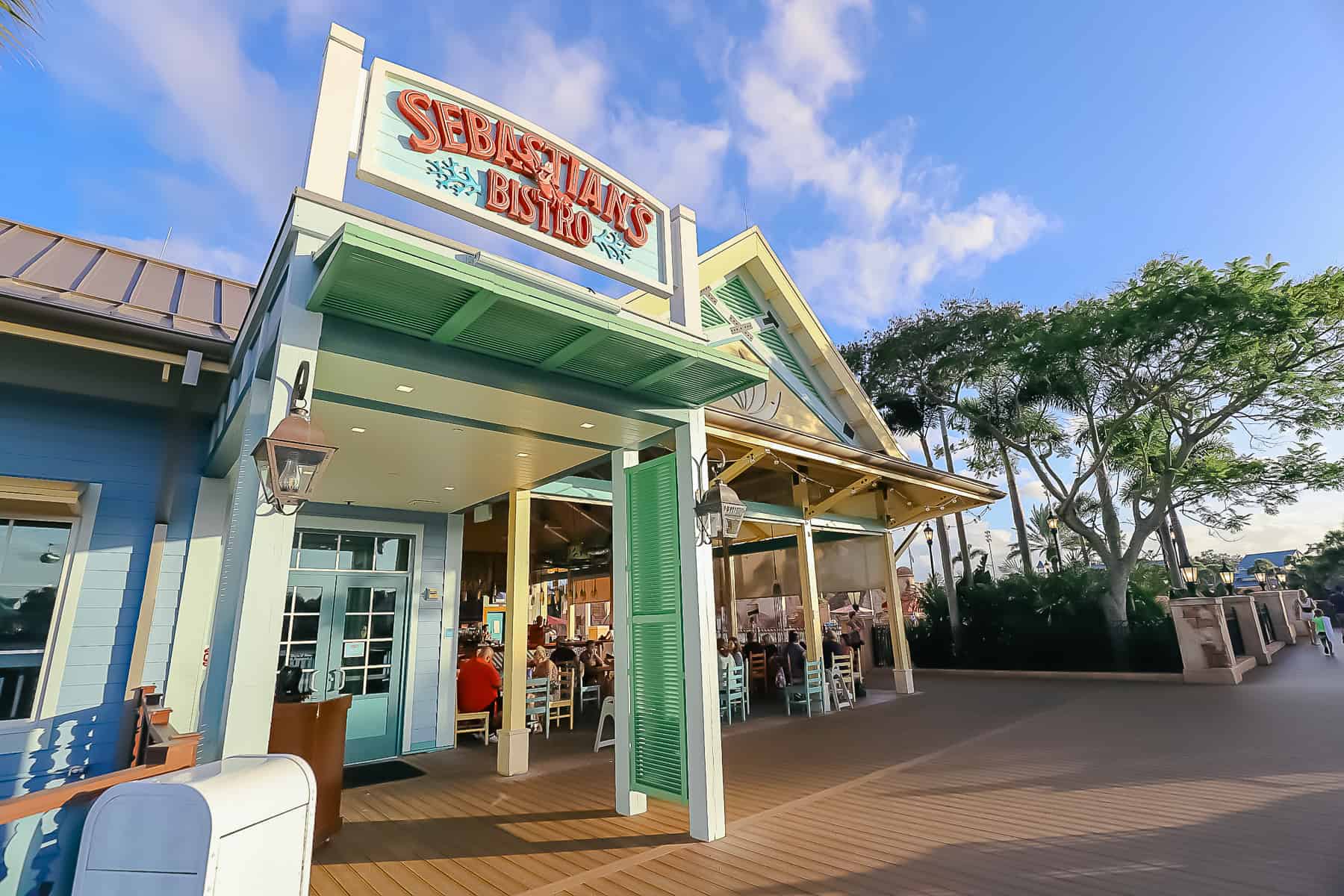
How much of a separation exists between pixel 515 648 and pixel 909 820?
359cm

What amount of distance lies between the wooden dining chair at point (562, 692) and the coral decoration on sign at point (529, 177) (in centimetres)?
611

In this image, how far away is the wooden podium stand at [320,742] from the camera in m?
3.67

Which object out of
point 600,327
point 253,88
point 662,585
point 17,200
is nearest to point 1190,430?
point 662,585

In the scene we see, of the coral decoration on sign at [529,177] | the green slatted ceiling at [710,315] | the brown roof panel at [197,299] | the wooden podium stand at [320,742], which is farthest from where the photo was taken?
the green slatted ceiling at [710,315]

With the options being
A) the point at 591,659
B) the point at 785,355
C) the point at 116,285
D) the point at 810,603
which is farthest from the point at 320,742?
the point at 785,355

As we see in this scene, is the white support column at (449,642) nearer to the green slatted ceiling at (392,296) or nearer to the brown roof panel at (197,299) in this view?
the brown roof panel at (197,299)

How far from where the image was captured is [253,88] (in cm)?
631

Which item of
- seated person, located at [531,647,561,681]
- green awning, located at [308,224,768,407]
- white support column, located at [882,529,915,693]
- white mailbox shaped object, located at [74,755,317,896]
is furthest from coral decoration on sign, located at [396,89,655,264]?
white support column, located at [882,529,915,693]

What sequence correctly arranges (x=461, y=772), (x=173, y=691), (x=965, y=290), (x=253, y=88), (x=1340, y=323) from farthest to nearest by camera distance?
(x=965, y=290) < (x=1340, y=323) < (x=253, y=88) < (x=461, y=772) < (x=173, y=691)

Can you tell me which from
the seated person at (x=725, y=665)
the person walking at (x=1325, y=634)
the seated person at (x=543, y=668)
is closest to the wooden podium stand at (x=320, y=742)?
the seated person at (x=543, y=668)

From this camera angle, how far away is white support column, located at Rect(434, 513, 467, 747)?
22.1ft

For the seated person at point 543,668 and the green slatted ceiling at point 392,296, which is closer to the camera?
the green slatted ceiling at point 392,296

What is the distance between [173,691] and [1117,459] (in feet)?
62.6

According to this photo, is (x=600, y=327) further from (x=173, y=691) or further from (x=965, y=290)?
(x=965, y=290)
